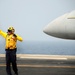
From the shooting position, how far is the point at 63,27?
499 inches

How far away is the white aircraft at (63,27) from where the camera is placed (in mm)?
12570

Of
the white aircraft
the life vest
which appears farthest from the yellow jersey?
the white aircraft

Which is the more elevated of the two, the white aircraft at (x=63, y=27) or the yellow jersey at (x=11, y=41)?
the white aircraft at (x=63, y=27)

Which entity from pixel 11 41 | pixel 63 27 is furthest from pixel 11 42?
pixel 63 27

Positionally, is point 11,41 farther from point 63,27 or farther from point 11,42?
point 63,27

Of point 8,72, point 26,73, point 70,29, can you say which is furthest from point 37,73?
point 70,29

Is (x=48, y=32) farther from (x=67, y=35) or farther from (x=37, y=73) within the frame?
(x=37, y=73)

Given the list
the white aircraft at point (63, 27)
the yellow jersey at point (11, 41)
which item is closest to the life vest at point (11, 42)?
the yellow jersey at point (11, 41)

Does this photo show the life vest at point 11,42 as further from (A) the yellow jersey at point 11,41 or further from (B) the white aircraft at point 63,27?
(B) the white aircraft at point 63,27

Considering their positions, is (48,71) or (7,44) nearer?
(7,44)

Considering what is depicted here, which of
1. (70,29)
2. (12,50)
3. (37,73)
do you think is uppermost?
(70,29)

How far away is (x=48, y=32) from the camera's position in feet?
42.8

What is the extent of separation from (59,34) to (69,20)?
74 cm

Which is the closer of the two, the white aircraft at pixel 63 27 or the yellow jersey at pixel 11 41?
the yellow jersey at pixel 11 41
